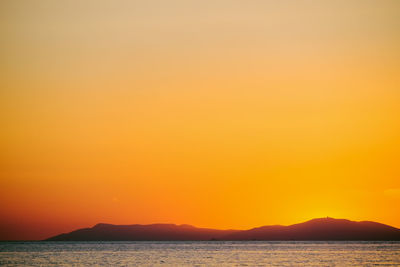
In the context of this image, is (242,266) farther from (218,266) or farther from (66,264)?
(66,264)

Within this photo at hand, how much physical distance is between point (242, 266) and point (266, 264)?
5.00 metres

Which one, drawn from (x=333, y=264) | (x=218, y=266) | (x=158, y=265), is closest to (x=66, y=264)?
(x=158, y=265)

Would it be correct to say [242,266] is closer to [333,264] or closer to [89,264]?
[333,264]

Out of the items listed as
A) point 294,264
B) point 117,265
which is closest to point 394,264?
point 294,264

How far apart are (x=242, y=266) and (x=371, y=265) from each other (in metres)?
19.3

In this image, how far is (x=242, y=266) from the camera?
82375 mm

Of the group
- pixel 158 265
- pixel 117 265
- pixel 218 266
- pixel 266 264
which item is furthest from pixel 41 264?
pixel 266 264

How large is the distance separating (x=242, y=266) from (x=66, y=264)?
29.0 metres

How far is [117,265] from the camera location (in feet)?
281

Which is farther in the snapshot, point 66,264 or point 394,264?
point 66,264

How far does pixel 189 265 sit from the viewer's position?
84312 mm

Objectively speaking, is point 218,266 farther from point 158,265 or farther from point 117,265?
point 117,265

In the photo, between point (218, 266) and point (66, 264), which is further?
point (66, 264)

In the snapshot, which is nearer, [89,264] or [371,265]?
[371,265]
